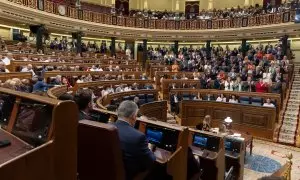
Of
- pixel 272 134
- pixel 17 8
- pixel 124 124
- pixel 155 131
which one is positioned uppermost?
pixel 17 8

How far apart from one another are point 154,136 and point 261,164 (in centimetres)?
468

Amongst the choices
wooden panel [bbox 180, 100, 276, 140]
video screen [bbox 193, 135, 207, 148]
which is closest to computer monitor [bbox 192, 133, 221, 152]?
video screen [bbox 193, 135, 207, 148]

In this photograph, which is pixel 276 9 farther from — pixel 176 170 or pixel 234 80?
pixel 176 170

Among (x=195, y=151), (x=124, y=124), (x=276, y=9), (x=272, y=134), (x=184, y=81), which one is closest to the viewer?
(x=124, y=124)

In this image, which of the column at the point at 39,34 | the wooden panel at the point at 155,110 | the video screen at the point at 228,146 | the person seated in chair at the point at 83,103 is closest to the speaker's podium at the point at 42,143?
the person seated in chair at the point at 83,103

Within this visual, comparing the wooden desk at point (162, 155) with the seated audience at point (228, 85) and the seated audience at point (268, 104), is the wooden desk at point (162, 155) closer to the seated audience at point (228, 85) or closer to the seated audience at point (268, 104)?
the seated audience at point (268, 104)

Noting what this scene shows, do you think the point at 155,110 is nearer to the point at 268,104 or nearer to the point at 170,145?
the point at 268,104

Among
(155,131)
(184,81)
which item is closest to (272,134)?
(184,81)

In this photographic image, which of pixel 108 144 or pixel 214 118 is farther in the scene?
pixel 214 118

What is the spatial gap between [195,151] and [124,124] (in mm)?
1496

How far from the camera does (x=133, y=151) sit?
206 centimetres

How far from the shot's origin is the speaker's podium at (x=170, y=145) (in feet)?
7.80

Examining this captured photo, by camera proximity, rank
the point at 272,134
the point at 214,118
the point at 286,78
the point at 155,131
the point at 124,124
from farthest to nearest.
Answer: the point at 286,78
the point at 214,118
the point at 272,134
the point at 155,131
the point at 124,124

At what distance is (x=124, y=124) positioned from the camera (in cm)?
214
